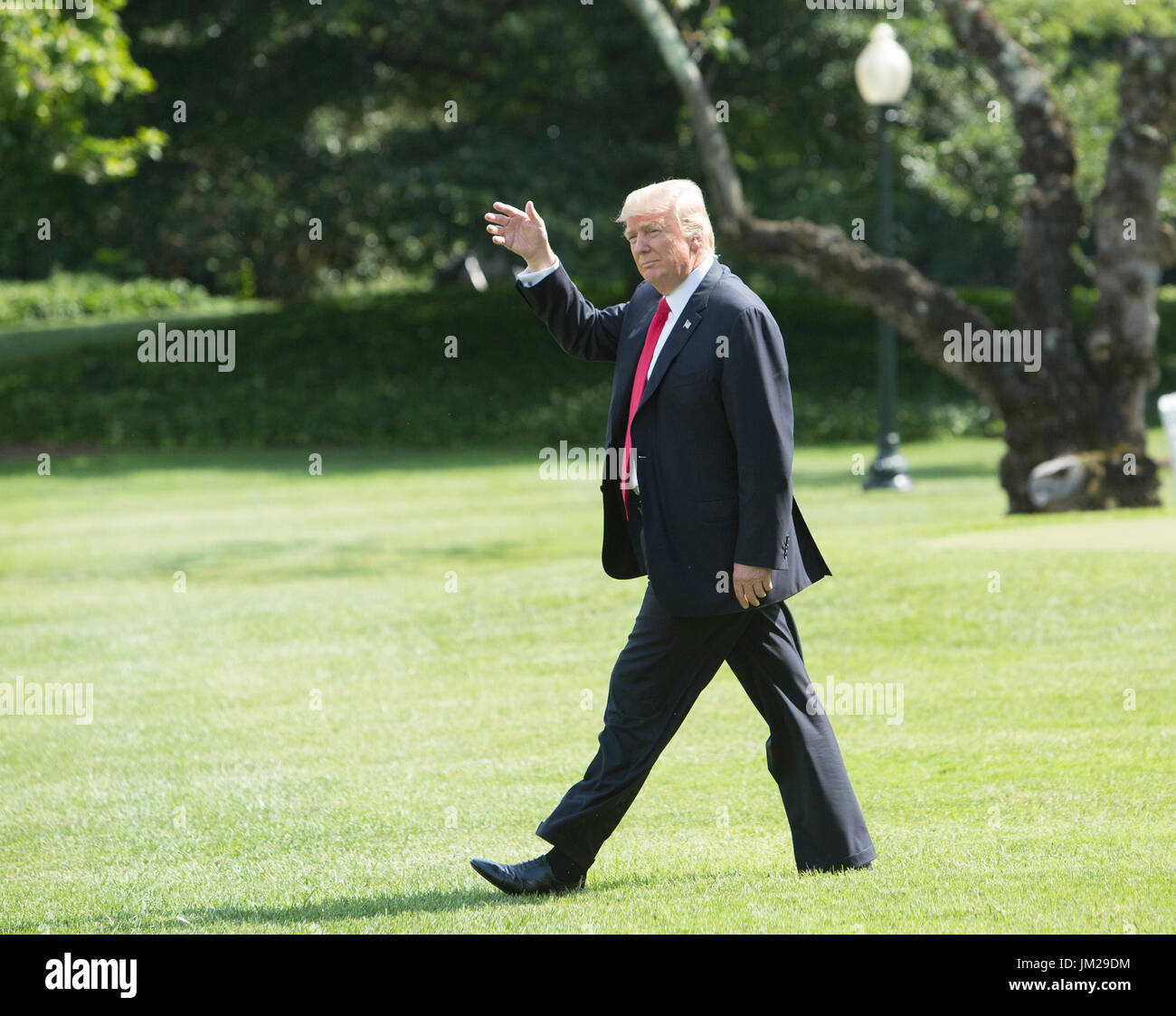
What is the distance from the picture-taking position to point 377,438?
91.6ft

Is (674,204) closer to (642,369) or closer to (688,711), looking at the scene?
(642,369)

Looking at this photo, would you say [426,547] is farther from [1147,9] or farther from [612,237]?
[612,237]

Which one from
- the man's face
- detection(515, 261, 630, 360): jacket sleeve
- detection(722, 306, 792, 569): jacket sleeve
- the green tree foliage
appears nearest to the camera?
detection(722, 306, 792, 569): jacket sleeve

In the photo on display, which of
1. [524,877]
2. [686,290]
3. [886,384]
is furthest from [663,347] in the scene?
[886,384]

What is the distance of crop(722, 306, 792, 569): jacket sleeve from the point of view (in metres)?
4.52

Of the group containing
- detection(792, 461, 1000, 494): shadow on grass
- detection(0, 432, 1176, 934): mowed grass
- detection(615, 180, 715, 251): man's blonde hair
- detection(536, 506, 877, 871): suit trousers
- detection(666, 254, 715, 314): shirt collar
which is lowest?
detection(0, 432, 1176, 934): mowed grass

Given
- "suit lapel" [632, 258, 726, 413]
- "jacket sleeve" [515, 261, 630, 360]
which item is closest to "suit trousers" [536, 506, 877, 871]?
"suit lapel" [632, 258, 726, 413]

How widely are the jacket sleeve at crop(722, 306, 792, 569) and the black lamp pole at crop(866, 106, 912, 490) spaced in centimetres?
1394

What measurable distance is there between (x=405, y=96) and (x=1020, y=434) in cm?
2219

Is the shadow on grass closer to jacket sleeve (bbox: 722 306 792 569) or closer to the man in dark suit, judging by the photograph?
the man in dark suit

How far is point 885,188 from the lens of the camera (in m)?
18.5

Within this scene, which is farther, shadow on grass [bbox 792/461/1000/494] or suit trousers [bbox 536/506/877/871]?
shadow on grass [bbox 792/461/1000/494]

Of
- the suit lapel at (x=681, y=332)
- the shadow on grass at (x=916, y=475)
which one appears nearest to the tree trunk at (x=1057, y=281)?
the shadow on grass at (x=916, y=475)

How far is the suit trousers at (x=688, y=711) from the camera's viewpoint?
4.73 meters
